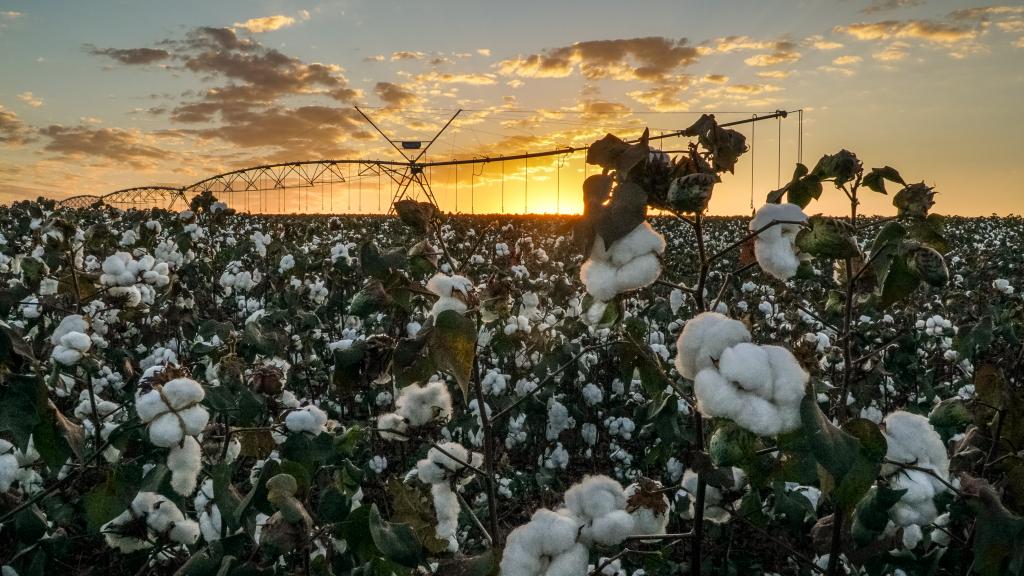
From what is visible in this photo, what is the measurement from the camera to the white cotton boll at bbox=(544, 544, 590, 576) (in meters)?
1.40

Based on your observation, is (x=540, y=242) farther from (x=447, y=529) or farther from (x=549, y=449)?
(x=447, y=529)

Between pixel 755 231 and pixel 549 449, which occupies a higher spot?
pixel 755 231

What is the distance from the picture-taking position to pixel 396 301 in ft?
5.98

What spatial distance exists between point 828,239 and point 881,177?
74cm

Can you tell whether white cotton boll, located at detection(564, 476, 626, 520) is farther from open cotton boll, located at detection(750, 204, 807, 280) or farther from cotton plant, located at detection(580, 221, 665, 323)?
open cotton boll, located at detection(750, 204, 807, 280)

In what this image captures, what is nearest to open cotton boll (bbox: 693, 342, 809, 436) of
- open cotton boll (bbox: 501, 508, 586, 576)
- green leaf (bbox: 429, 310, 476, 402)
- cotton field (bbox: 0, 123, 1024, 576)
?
cotton field (bbox: 0, 123, 1024, 576)

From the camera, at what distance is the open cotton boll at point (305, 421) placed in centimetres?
190

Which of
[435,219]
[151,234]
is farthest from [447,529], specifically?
[151,234]

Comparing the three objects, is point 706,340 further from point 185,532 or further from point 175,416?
point 185,532

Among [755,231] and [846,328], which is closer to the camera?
[755,231]

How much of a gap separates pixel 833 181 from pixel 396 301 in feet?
3.67

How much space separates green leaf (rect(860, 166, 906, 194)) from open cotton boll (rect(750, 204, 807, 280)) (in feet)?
1.87

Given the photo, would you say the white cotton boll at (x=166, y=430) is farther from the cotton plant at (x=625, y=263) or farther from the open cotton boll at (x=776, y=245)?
the open cotton boll at (x=776, y=245)

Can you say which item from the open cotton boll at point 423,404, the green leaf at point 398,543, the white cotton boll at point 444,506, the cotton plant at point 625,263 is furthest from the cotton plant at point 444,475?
the cotton plant at point 625,263
